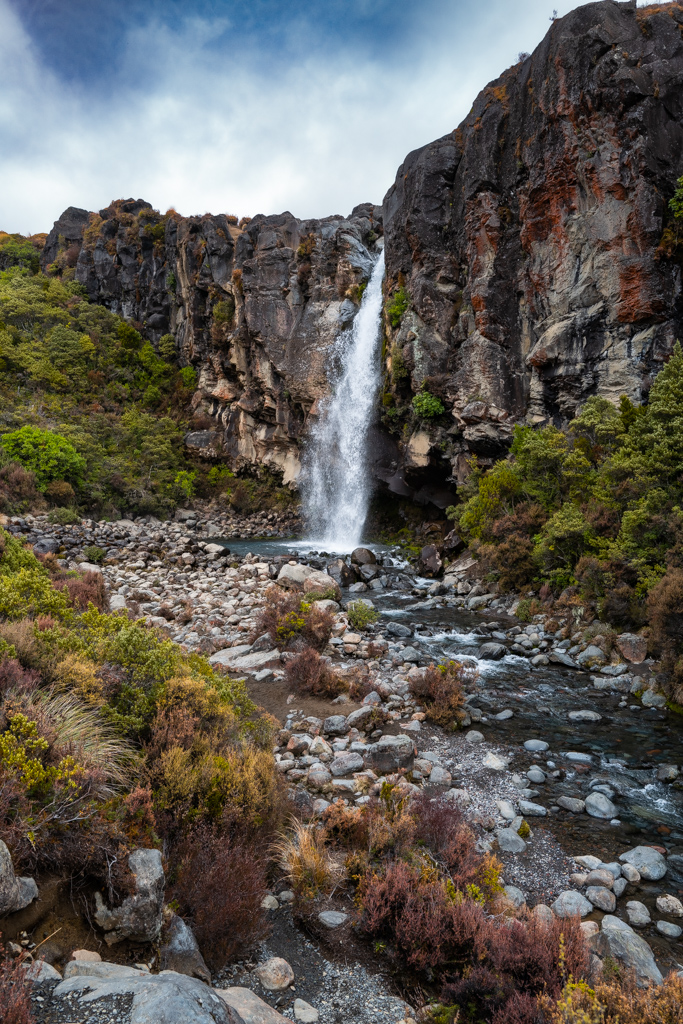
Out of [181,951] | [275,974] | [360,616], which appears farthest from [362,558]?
[181,951]

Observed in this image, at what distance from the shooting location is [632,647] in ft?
33.2

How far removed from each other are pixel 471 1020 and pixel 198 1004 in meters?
1.96

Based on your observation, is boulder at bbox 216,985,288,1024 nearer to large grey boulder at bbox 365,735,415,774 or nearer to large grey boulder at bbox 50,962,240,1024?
large grey boulder at bbox 50,962,240,1024

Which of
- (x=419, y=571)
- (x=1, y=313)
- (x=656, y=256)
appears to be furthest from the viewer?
(x=1, y=313)

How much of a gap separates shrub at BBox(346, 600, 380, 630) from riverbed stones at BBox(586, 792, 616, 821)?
6990 millimetres

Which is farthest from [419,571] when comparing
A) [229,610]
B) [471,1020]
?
[471,1020]

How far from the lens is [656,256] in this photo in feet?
54.4

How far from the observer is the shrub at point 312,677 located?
8.25 meters

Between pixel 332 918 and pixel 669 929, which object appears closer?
pixel 332 918

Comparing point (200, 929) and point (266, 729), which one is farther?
point (266, 729)

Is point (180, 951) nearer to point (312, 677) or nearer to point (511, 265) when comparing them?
point (312, 677)

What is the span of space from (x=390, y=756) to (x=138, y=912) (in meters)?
3.94

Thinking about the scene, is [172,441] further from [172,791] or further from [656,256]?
[172,791]

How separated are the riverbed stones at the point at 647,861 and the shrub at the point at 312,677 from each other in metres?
4.50
